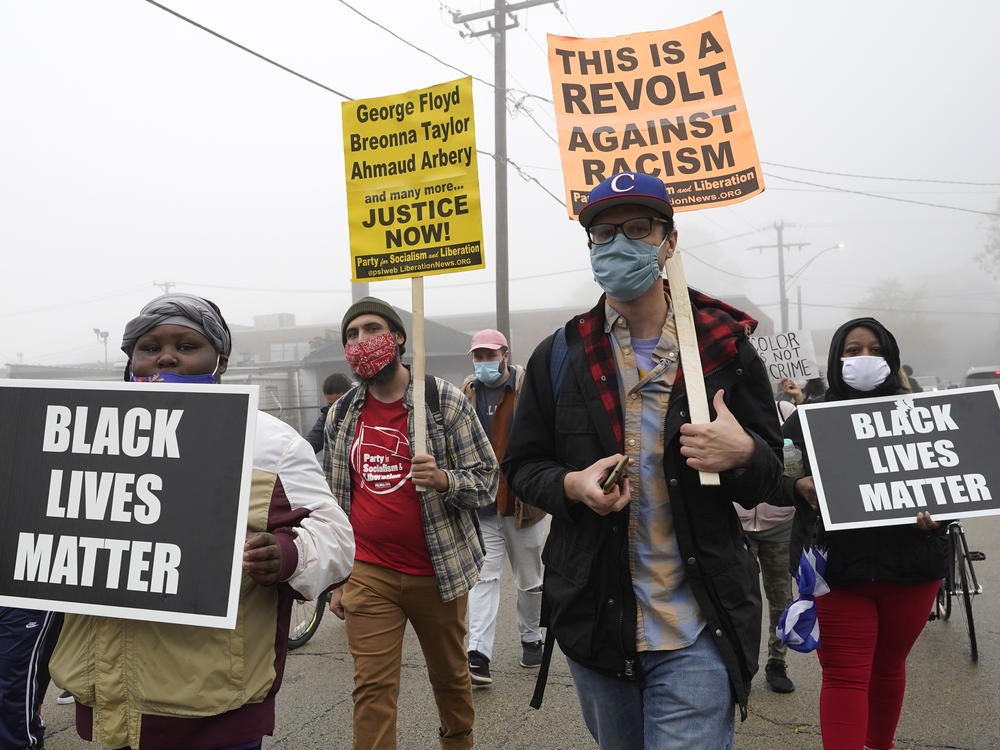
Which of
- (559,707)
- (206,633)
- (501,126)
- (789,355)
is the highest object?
(501,126)

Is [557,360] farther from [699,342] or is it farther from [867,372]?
[867,372]

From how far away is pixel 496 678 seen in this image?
519cm

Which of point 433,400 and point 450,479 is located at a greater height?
point 433,400

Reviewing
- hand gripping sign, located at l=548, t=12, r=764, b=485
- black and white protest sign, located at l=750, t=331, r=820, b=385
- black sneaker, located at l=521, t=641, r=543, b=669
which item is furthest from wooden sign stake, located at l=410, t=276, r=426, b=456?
black and white protest sign, located at l=750, t=331, r=820, b=385

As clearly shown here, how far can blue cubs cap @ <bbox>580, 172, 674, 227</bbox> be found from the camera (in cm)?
246

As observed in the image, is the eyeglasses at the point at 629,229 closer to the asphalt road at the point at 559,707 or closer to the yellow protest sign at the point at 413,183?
the yellow protest sign at the point at 413,183

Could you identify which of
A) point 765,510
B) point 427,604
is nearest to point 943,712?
point 765,510

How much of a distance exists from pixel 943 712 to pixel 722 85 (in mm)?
3483

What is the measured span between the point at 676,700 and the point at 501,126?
1485 cm

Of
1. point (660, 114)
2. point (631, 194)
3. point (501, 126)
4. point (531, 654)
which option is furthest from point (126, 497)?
point (501, 126)

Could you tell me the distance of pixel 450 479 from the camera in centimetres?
377

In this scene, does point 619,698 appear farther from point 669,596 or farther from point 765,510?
point 765,510

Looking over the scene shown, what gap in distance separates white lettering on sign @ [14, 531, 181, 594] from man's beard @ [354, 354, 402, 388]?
1968mm

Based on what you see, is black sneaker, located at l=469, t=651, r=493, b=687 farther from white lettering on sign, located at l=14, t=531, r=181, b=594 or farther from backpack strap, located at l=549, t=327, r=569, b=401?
white lettering on sign, located at l=14, t=531, r=181, b=594
